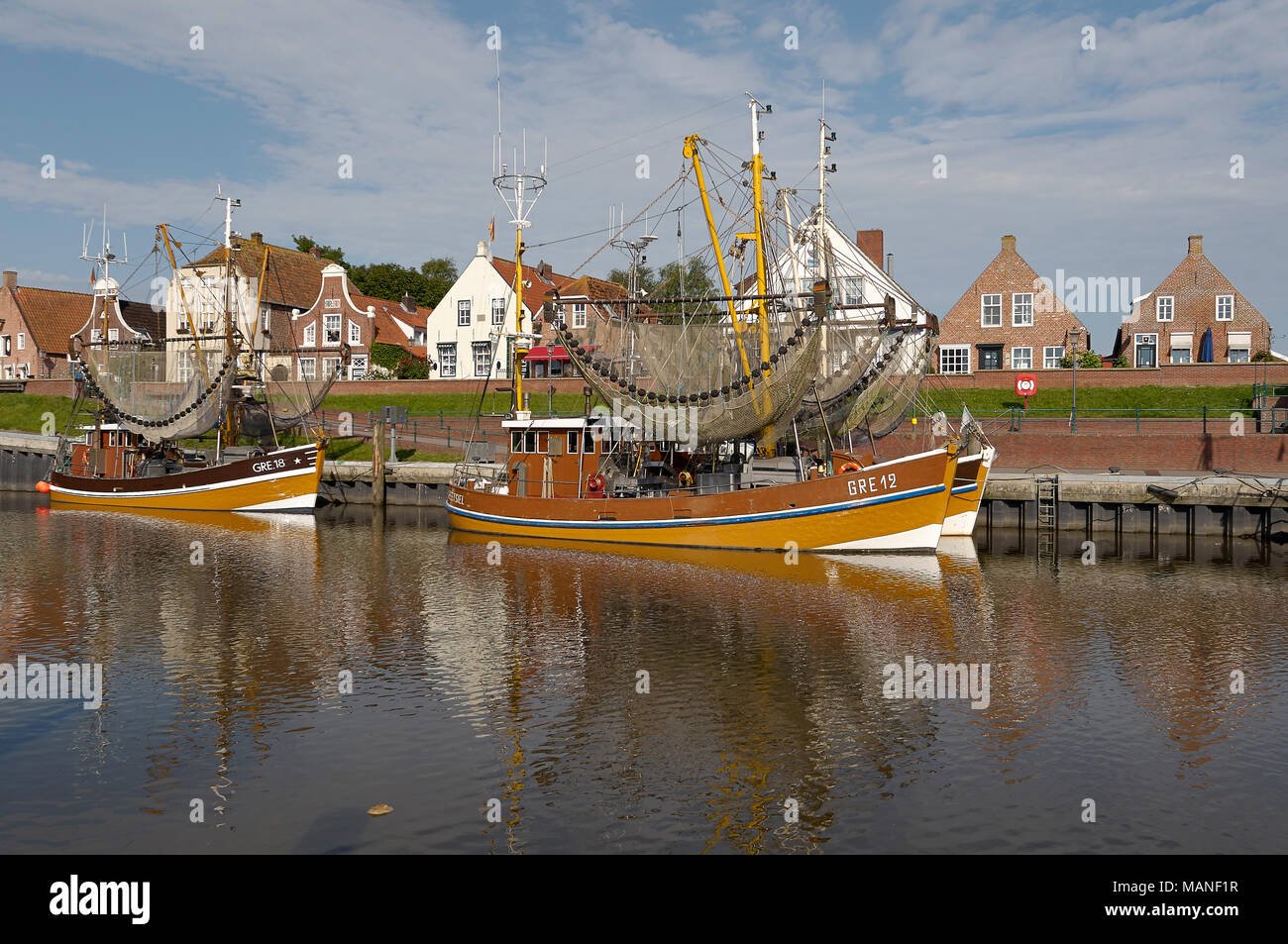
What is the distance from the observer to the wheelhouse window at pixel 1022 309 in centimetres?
5916

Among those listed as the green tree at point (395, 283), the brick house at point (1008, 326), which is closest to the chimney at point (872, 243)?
the brick house at point (1008, 326)

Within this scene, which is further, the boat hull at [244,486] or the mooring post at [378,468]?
the mooring post at [378,468]

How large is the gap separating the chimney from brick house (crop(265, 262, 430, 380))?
Answer: 33.9 m

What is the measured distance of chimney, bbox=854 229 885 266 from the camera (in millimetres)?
64750

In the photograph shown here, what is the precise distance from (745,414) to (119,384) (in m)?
35.9

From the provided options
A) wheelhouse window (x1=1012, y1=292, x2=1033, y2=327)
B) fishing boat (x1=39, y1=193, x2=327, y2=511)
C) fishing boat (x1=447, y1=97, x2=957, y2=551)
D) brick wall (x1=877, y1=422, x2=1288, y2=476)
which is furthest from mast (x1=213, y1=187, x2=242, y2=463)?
wheelhouse window (x1=1012, y1=292, x2=1033, y2=327)

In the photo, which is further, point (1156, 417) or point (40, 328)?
point (40, 328)

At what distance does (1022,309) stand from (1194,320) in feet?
32.8

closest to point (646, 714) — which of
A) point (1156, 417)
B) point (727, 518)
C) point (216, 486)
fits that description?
point (727, 518)

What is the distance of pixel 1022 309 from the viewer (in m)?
59.4

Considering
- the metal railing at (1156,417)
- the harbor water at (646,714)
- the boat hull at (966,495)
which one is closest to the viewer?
the harbor water at (646,714)

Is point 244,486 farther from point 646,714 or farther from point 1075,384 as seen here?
point 1075,384

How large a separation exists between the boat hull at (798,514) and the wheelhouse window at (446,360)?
38677mm

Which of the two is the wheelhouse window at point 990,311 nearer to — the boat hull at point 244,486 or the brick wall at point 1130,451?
the brick wall at point 1130,451
